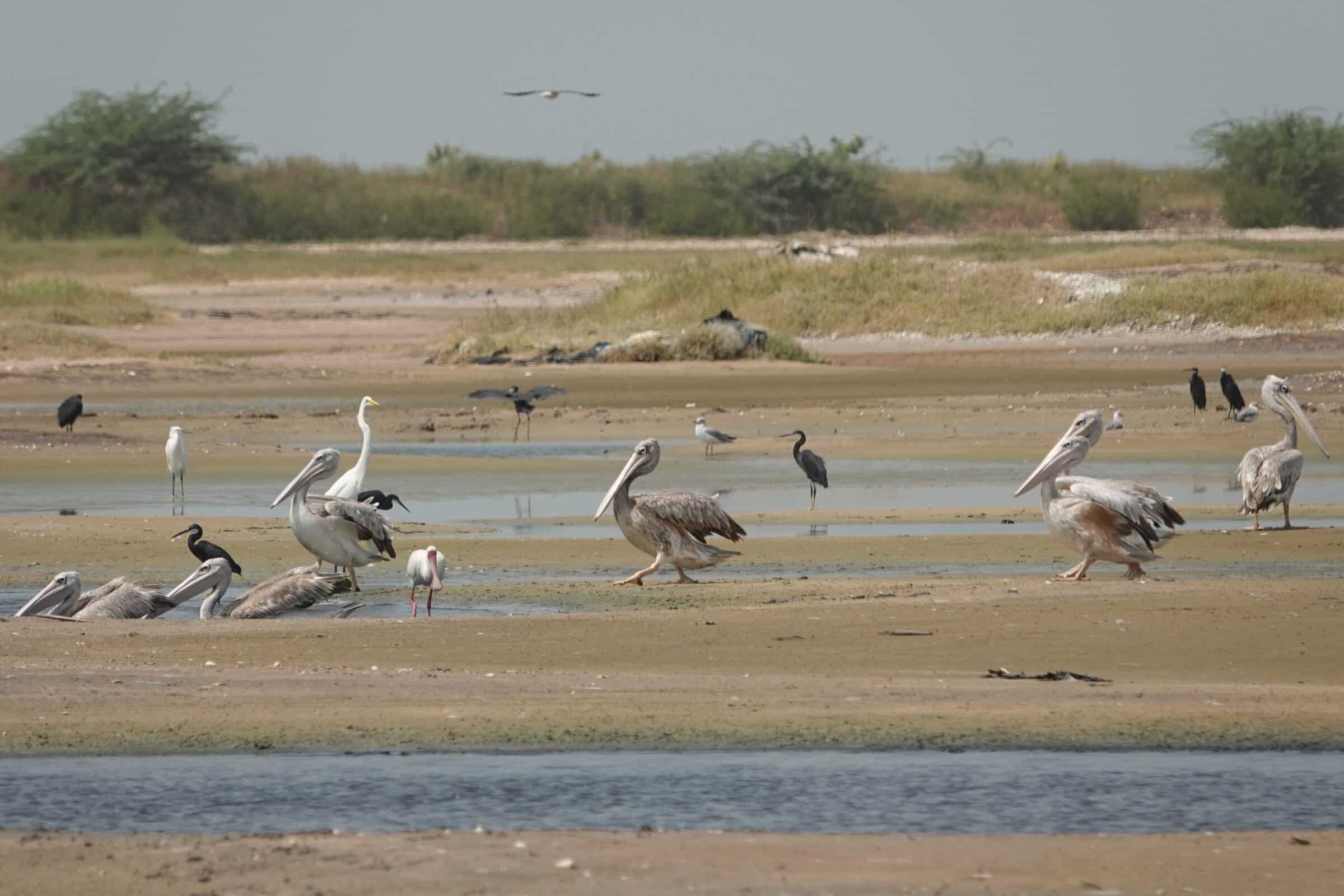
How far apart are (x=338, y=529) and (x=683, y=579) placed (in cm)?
192

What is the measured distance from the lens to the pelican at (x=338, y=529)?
11133mm

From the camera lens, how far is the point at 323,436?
2100 cm

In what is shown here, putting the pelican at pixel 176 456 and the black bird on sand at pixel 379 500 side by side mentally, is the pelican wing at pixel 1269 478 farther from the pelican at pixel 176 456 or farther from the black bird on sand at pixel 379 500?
the pelican at pixel 176 456

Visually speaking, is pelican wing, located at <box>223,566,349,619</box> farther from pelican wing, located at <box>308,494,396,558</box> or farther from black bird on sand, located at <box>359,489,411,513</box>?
black bird on sand, located at <box>359,489,411,513</box>

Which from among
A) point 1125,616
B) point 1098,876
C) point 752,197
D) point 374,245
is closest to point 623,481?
point 1125,616

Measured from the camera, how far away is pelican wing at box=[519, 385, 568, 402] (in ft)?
74.6

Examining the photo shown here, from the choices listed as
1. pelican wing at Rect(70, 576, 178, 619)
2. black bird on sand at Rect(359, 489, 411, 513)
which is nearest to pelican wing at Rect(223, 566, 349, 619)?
pelican wing at Rect(70, 576, 178, 619)

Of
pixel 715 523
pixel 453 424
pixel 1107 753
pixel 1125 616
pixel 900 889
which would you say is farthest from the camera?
pixel 453 424

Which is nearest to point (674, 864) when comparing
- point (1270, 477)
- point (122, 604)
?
point (122, 604)

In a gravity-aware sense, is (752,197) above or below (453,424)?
above

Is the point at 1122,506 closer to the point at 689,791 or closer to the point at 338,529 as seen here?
the point at 338,529

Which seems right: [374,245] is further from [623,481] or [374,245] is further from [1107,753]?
[1107,753]

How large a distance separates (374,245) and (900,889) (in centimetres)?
4991

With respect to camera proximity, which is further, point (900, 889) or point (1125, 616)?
point (1125, 616)
